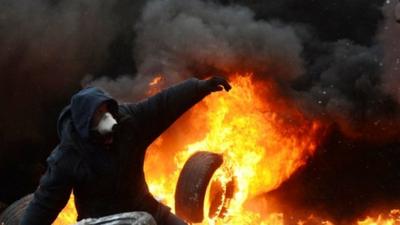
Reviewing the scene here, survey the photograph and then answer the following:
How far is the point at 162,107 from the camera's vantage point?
414 centimetres

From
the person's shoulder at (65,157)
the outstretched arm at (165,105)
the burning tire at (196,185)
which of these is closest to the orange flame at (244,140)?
the burning tire at (196,185)

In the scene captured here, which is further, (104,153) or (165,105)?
(165,105)

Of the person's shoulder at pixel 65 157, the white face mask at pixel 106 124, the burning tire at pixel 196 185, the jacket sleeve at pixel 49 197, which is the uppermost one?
the white face mask at pixel 106 124

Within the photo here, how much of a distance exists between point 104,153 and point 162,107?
0.69 meters

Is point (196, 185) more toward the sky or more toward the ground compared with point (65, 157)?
more toward the ground

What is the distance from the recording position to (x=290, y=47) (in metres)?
9.55

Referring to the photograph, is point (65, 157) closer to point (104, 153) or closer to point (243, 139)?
point (104, 153)

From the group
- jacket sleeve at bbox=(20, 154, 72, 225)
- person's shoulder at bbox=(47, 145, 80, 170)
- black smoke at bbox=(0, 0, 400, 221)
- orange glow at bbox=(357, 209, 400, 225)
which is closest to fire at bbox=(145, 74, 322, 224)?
black smoke at bbox=(0, 0, 400, 221)

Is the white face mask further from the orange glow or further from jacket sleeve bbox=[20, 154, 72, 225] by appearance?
the orange glow

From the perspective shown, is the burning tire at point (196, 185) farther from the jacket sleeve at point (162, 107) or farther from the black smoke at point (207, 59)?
the jacket sleeve at point (162, 107)

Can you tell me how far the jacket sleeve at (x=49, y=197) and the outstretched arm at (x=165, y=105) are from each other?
76cm

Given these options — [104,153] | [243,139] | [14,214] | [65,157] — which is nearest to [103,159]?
[104,153]

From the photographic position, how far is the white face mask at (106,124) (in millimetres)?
3639

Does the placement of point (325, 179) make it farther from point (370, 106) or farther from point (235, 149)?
point (235, 149)
